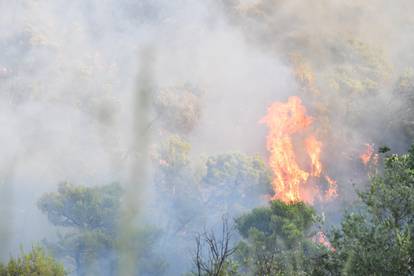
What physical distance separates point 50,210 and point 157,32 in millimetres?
54845

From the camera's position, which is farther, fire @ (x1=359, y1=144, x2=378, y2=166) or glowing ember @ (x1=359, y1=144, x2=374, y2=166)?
glowing ember @ (x1=359, y1=144, x2=374, y2=166)

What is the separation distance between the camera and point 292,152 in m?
73.4

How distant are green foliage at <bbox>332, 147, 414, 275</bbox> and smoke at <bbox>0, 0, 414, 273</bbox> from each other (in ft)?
150

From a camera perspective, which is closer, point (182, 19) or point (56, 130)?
point (56, 130)

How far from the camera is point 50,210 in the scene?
53.8m

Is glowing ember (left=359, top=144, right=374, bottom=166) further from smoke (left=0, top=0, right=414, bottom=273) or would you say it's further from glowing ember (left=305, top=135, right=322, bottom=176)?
glowing ember (left=305, top=135, right=322, bottom=176)

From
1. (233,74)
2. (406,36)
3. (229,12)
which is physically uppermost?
(229,12)

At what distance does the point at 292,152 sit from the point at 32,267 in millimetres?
48548

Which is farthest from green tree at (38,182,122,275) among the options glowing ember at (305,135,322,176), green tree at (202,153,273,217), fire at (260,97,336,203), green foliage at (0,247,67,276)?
glowing ember at (305,135,322,176)

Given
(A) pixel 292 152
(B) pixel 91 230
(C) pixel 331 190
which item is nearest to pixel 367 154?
(C) pixel 331 190

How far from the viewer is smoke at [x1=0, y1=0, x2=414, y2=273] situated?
69312 millimetres

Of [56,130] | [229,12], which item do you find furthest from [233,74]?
[56,130]

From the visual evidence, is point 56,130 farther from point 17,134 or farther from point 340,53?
point 340,53

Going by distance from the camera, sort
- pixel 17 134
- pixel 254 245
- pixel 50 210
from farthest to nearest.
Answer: pixel 17 134
pixel 50 210
pixel 254 245
